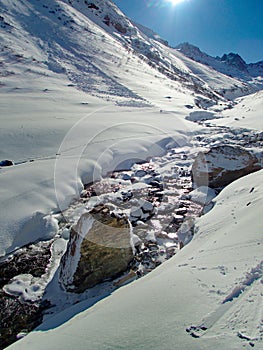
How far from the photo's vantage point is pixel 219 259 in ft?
10.3

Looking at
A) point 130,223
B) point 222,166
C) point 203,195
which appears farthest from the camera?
point 222,166

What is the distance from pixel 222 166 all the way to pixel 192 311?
647 centimetres

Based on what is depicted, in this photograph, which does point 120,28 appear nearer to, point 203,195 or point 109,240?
point 203,195

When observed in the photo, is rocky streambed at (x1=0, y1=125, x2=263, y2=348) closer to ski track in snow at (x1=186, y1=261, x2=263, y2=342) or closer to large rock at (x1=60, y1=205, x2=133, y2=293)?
large rock at (x1=60, y1=205, x2=133, y2=293)

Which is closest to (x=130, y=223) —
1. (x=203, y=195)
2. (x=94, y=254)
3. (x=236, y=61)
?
(x=94, y=254)

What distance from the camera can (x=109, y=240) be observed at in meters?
4.48

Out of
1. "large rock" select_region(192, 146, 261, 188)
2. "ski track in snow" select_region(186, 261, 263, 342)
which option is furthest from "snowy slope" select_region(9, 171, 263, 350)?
"large rock" select_region(192, 146, 261, 188)

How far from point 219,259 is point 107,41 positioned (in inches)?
1967

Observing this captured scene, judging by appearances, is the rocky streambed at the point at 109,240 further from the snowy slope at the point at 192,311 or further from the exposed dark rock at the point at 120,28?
the exposed dark rock at the point at 120,28

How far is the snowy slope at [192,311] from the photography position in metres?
1.97

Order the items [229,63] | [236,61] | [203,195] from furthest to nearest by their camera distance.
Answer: [236,61], [229,63], [203,195]

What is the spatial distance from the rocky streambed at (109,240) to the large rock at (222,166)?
0.03 meters

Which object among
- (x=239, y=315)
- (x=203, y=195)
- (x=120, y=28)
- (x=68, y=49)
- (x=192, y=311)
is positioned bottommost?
(x=203, y=195)

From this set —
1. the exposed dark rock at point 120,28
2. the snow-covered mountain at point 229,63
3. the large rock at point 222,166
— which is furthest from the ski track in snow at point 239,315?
the snow-covered mountain at point 229,63
